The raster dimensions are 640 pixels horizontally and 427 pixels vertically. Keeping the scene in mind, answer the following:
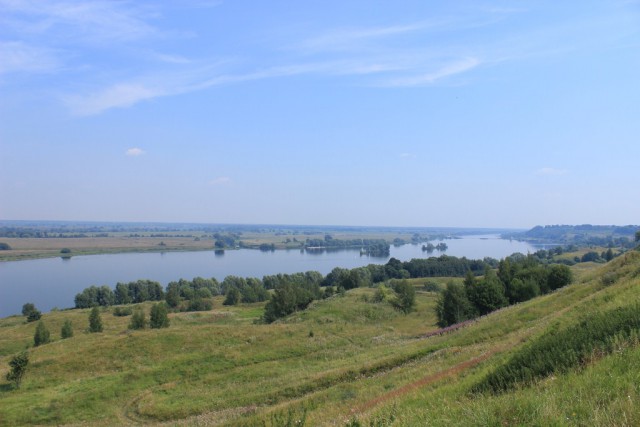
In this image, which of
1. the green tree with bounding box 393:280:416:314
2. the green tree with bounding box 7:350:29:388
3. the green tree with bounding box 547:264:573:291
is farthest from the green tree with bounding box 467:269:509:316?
the green tree with bounding box 7:350:29:388

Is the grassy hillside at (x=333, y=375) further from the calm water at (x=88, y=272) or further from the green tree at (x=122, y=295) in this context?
the calm water at (x=88, y=272)

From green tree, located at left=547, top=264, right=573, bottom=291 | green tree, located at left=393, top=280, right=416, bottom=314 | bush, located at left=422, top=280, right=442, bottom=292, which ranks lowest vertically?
bush, located at left=422, top=280, right=442, bottom=292

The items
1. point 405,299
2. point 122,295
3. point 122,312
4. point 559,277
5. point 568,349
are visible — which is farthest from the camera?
point 122,295

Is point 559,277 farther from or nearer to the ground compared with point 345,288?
farther from the ground

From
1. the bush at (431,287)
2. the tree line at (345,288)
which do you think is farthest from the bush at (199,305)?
the bush at (431,287)

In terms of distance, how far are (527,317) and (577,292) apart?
445 centimetres

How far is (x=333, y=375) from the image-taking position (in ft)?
70.0

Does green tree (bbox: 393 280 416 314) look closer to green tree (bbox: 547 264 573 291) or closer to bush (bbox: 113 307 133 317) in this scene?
green tree (bbox: 547 264 573 291)

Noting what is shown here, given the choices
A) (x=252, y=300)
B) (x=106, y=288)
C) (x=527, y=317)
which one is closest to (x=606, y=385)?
(x=527, y=317)

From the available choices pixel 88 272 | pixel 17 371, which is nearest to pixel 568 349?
pixel 17 371

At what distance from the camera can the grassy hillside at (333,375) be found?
21.1ft

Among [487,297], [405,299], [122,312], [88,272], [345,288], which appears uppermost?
[487,297]

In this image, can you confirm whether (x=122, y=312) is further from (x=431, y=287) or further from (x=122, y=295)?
(x=431, y=287)

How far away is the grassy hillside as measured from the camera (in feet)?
21.1
